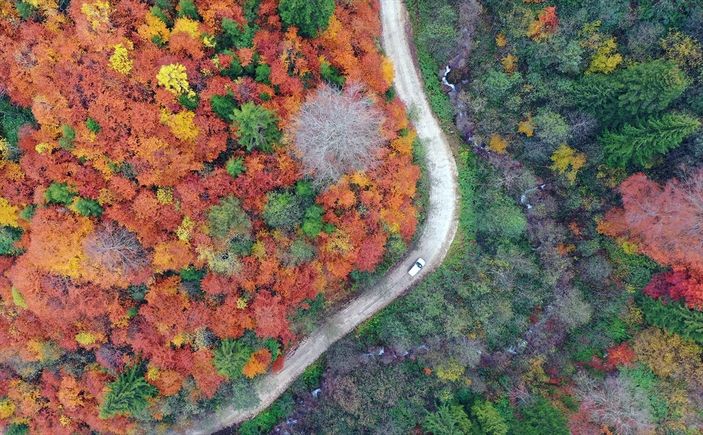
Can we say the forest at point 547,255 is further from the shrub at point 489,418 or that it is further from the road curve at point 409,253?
the road curve at point 409,253

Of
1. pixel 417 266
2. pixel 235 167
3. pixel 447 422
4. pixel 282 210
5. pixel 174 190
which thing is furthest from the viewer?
pixel 417 266

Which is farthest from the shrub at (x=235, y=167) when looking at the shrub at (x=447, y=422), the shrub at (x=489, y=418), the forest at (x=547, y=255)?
the shrub at (x=489, y=418)

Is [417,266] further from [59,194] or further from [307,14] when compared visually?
[59,194]

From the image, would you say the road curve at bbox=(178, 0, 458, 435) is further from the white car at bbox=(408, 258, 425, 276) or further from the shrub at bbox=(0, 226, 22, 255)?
the shrub at bbox=(0, 226, 22, 255)

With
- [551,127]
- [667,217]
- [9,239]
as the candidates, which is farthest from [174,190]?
[667,217]

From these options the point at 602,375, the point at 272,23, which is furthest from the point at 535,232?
the point at 272,23

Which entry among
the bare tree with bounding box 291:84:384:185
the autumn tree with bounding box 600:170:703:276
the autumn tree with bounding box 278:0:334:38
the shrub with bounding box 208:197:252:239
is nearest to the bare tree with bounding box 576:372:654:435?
the autumn tree with bounding box 600:170:703:276
